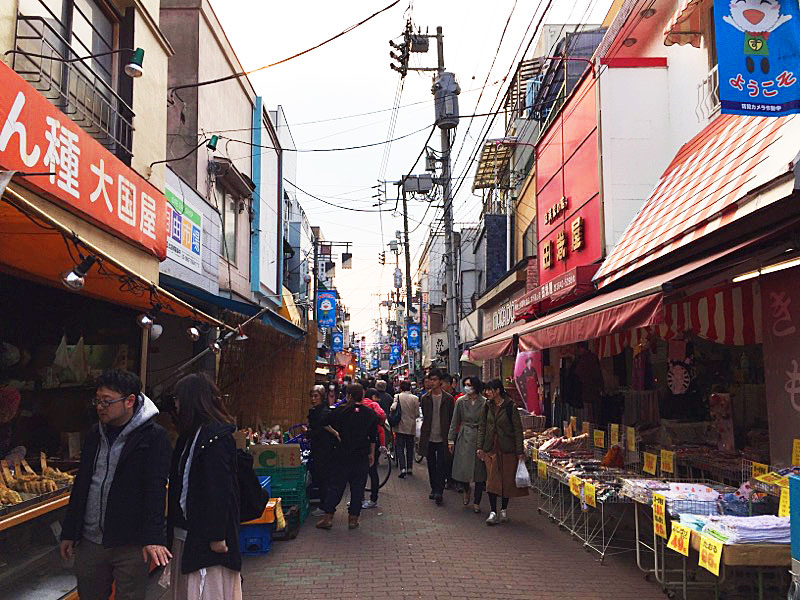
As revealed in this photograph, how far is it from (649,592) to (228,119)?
14.1 meters

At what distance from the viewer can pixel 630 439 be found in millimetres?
8844

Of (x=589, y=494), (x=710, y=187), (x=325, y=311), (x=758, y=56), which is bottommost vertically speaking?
(x=589, y=494)

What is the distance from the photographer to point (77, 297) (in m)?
9.02

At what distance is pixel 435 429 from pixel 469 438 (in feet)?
4.43

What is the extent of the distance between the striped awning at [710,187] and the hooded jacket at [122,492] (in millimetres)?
4983

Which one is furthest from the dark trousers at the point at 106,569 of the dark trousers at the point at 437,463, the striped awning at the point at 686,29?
the striped awning at the point at 686,29

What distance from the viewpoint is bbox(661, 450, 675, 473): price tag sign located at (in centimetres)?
747

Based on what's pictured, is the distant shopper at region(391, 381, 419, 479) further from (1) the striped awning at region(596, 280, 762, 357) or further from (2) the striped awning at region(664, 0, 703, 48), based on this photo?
(2) the striped awning at region(664, 0, 703, 48)

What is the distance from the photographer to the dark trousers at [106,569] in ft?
13.7

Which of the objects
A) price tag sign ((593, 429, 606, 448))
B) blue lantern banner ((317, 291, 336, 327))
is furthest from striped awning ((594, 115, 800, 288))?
blue lantern banner ((317, 291, 336, 327))

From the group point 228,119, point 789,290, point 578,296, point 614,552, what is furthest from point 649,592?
point 228,119

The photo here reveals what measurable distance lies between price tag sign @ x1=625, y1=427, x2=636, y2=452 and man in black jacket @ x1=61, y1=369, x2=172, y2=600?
630cm

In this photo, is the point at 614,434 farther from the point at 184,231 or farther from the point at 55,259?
the point at 184,231

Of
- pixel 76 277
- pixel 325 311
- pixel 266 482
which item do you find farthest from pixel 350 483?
pixel 325 311
